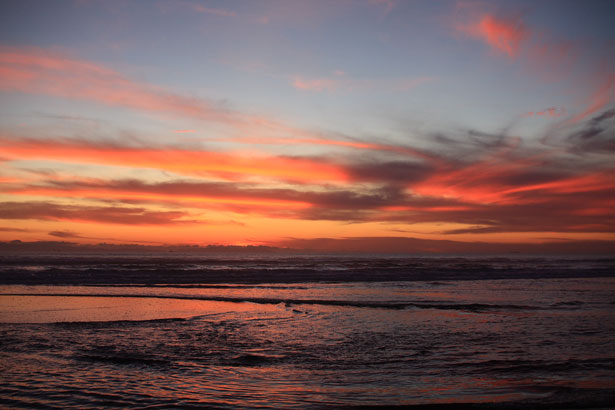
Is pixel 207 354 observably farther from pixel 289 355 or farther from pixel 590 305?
pixel 590 305

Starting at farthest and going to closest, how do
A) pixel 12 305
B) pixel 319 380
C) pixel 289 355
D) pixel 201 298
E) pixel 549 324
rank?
1. pixel 201 298
2. pixel 12 305
3. pixel 549 324
4. pixel 289 355
5. pixel 319 380

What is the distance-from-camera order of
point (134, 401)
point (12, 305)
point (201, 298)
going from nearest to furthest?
point (134, 401) → point (12, 305) → point (201, 298)

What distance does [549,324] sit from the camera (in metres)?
15.0

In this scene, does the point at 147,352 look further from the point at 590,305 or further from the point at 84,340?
the point at 590,305

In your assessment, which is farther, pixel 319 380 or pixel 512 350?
pixel 512 350

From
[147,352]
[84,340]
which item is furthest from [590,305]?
[84,340]

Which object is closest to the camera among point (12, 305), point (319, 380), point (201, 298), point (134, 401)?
point (134, 401)

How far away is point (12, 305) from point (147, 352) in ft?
41.1

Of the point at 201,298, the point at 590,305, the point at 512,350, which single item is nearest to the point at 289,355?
the point at 512,350

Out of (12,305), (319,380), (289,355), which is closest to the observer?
(319,380)

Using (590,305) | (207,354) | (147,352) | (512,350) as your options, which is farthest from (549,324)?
(147,352)

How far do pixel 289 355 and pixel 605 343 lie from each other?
8589 mm

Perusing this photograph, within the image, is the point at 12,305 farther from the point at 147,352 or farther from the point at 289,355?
the point at 289,355

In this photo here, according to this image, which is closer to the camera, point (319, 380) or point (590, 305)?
point (319, 380)
